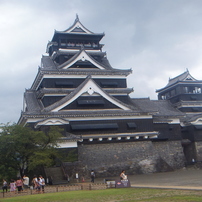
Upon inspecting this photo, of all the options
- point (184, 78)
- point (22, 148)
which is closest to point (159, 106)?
point (184, 78)

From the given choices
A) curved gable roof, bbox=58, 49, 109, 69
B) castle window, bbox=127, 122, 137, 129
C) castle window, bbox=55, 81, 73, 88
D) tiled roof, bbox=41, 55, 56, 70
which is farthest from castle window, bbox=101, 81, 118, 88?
tiled roof, bbox=41, 55, 56, 70

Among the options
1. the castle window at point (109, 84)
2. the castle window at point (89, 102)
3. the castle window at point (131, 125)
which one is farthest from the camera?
the castle window at point (109, 84)

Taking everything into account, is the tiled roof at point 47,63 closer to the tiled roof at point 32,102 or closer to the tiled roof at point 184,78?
the tiled roof at point 32,102

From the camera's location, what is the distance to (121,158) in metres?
36.5

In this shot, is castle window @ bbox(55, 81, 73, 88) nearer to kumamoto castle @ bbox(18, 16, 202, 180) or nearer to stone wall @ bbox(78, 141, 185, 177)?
kumamoto castle @ bbox(18, 16, 202, 180)

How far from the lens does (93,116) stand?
36750 mm

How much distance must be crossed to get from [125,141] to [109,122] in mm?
2914

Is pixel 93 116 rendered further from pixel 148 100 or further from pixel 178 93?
pixel 178 93

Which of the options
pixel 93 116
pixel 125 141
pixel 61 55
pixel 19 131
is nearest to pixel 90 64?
pixel 61 55

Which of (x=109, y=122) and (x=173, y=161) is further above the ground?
(x=109, y=122)

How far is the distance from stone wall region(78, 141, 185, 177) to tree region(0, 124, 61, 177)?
6005 mm

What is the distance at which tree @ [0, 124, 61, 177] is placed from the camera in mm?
28422

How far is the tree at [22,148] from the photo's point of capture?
2842 centimetres

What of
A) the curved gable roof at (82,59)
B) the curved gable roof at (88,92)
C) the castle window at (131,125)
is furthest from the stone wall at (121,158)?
the curved gable roof at (82,59)
